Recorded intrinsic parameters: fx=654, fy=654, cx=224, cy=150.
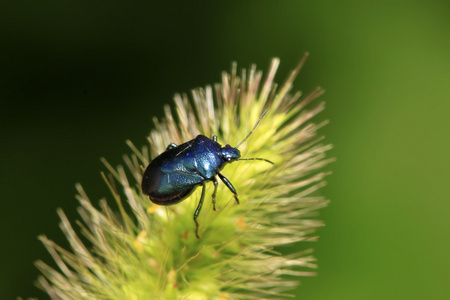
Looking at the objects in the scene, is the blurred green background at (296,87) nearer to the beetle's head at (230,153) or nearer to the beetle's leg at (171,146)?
the beetle's leg at (171,146)

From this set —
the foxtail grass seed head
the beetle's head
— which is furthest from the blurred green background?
the beetle's head

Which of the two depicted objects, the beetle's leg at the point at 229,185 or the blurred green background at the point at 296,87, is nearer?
the beetle's leg at the point at 229,185

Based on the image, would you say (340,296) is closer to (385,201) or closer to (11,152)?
(385,201)

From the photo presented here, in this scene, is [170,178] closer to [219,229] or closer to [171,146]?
[171,146]

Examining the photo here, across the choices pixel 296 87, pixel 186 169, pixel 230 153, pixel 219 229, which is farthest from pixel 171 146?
pixel 296 87

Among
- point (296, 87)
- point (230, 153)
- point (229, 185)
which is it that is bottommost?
point (229, 185)

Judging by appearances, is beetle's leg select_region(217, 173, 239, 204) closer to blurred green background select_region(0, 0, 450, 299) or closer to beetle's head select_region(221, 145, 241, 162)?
beetle's head select_region(221, 145, 241, 162)

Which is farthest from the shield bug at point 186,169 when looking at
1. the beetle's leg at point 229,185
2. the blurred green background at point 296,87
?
the blurred green background at point 296,87
